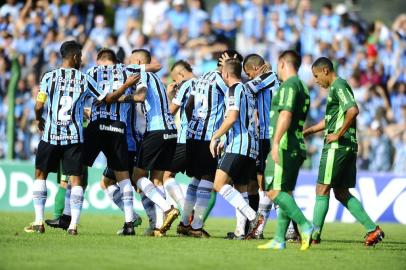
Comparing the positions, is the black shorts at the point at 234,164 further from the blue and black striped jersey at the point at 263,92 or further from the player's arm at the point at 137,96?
the player's arm at the point at 137,96

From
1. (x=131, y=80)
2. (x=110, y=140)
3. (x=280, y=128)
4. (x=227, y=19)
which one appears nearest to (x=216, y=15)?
(x=227, y=19)

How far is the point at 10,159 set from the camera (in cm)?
2097

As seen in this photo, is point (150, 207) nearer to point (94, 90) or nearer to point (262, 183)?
point (262, 183)

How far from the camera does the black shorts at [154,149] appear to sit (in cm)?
1408

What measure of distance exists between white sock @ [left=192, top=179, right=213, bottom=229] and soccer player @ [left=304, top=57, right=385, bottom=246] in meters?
1.74

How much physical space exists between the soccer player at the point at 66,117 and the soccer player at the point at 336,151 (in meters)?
2.76

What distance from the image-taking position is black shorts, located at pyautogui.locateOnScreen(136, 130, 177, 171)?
1408cm

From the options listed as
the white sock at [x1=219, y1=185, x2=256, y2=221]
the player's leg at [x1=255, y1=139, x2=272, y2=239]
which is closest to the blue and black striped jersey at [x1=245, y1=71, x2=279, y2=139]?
the player's leg at [x1=255, y1=139, x2=272, y2=239]

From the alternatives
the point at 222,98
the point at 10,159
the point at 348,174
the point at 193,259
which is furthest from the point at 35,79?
the point at 193,259

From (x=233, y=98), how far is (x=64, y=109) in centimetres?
238

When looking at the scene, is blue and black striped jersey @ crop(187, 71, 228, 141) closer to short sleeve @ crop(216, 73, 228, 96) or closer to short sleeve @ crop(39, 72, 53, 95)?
short sleeve @ crop(216, 73, 228, 96)

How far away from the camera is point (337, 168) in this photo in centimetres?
1334

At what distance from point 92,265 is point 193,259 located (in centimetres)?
132

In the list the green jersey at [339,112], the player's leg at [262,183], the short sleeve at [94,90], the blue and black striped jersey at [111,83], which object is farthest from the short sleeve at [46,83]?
the green jersey at [339,112]
